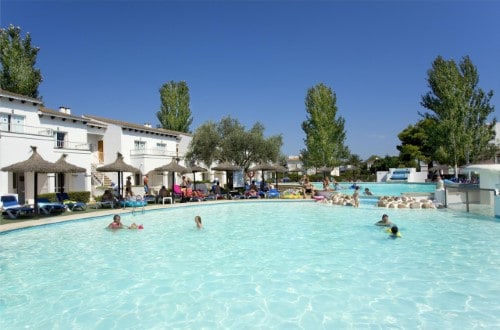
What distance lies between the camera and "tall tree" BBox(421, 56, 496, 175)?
30.3m

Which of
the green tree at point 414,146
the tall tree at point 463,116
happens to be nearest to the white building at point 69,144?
the tall tree at point 463,116

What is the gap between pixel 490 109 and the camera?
Result: 30.2 metres

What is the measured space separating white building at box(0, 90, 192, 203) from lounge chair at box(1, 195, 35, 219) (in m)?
2.40

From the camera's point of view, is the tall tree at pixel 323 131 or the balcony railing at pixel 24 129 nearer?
the balcony railing at pixel 24 129

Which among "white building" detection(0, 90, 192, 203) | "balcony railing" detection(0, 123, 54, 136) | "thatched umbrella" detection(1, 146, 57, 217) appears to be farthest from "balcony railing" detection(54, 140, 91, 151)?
"thatched umbrella" detection(1, 146, 57, 217)

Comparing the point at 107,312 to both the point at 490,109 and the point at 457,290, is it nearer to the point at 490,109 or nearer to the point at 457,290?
the point at 457,290

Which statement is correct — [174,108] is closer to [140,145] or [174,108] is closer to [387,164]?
[140,145]

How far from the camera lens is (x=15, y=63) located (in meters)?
28.6

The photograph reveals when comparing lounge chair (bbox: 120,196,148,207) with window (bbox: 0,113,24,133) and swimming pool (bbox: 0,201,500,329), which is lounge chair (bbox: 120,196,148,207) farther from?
window (bbox: 0,113,24,133)

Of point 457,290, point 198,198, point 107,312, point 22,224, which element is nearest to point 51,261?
point 107,312

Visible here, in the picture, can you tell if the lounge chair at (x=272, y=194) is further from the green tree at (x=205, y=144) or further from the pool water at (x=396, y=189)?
the green tree at (x=205, y=144)

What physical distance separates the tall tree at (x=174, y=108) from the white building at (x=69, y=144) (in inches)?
419

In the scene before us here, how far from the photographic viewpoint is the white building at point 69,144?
18.5 meters

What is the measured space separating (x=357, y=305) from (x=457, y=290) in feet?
6.86
